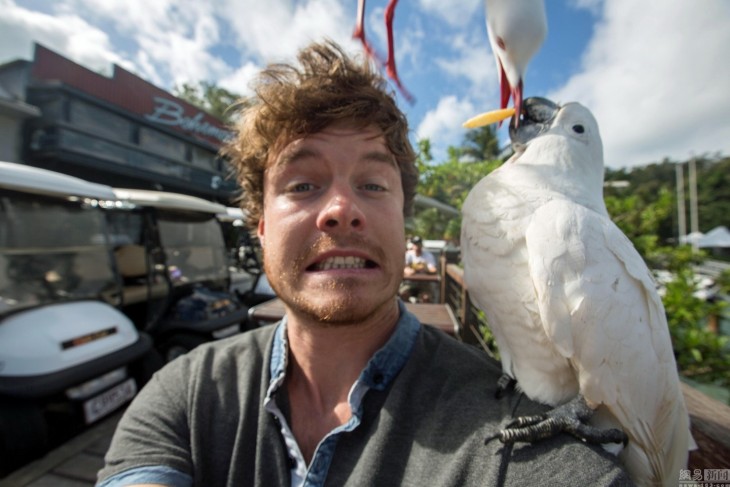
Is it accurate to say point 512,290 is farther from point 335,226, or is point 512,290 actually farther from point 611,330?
point 335,226

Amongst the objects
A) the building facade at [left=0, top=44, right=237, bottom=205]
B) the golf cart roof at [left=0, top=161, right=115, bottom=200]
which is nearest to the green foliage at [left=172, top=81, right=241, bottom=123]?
the building facade at [left=0, top=44, right=237, bottom=205]

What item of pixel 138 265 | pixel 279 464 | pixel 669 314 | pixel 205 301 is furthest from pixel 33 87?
pixel 669 314

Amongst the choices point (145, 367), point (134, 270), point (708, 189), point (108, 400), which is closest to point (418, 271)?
point (145, 367)

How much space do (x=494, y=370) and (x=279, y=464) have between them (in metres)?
0.67

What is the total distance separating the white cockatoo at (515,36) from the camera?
135 centimetres

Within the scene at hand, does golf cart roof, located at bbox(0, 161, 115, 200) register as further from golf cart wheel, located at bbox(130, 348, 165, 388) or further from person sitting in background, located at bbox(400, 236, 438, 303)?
person sitting in background, located at bbox(400, 236, 438, 303)

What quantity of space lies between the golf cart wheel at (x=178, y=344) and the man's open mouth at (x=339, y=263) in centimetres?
320

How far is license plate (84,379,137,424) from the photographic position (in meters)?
2.53

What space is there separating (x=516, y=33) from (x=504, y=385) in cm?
126

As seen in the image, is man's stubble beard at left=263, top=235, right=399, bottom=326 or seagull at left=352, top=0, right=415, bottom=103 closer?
man's stubble beard at left=263, top=235, right=399, bottom=326

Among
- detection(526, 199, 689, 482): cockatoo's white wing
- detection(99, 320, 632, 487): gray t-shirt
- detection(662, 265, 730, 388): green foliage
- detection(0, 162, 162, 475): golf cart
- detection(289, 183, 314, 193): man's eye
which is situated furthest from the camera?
detection(662, 265, 730, 388): green foliage

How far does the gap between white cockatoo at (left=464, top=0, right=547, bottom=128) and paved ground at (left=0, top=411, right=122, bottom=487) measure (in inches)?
122

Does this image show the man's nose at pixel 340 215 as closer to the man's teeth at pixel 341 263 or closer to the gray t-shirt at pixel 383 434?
the man's teeth at pixel 341 263

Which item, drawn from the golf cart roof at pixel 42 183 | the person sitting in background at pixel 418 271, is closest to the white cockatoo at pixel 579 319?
the golf cart roof at pixel 42 183
